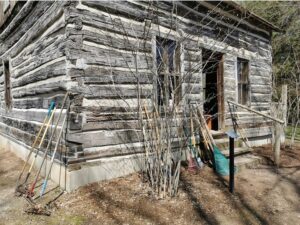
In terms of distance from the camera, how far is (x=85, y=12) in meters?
4.34

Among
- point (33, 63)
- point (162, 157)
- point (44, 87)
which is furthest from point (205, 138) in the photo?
point (33, 63)

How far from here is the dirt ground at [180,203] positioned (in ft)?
11.1

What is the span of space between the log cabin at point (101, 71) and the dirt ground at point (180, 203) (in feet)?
1.38

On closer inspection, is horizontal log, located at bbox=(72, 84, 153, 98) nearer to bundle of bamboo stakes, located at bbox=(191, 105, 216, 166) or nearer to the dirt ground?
bundle of bamboo stakes, located at bbox=(191, 105, 216, 166)

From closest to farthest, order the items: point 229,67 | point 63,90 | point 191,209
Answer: point 191,209 < point 63,90 < point 229,67

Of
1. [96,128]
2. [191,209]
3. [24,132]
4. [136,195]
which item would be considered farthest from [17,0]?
[191,209]

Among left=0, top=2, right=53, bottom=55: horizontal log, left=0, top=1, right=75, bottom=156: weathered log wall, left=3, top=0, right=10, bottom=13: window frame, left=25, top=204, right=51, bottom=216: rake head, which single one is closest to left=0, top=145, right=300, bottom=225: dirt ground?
left=25, top=204, right=51, bottom=216: rake head

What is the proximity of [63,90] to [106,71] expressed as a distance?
30.3 inches

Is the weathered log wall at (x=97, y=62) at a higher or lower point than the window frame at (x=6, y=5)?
lower

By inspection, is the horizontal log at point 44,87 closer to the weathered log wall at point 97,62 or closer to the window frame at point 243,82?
the weathered log wall at point 97,62

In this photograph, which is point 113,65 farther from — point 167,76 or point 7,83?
point 7,83

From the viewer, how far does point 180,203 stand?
375cm

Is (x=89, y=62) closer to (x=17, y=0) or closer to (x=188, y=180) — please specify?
(x=188, y=180)

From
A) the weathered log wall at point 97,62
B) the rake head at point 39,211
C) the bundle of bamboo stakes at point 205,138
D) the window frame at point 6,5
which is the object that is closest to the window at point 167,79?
the weathered log wall at point 97,62
